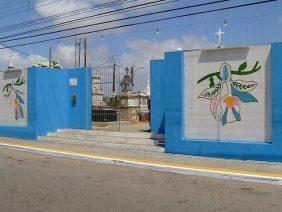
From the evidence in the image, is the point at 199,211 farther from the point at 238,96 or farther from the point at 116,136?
the point at 116,136

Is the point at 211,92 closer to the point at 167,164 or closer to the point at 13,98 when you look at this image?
the point at 167,164

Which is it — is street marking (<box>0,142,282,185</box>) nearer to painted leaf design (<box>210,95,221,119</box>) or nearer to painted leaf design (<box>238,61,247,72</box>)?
painted leaf design (<box>210,95,221,119</box>)

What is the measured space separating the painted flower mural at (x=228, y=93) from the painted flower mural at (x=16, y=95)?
30.3ft

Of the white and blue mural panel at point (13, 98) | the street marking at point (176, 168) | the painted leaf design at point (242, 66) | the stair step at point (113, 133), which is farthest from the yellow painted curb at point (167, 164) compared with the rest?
the white and blue mural panel at point (13, 98)

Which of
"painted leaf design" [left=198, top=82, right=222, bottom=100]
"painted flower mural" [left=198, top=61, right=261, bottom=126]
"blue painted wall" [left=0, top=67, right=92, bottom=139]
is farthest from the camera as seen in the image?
"blue painted wall" [left=0, top=67, right=92, bottom=139]

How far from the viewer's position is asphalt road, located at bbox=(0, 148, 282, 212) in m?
7.09

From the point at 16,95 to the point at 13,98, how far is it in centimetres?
30

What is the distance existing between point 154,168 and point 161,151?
8.04 ft

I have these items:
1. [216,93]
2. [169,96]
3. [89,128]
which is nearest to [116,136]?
[89,128]

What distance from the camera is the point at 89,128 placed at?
17547 millimetres

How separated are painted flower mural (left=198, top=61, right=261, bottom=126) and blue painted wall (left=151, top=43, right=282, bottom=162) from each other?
0.60m

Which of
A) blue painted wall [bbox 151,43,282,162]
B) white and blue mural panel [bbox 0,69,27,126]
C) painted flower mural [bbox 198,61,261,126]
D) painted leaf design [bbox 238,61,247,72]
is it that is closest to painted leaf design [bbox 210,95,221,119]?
painted flower mural [bbox 198,61,261,126]

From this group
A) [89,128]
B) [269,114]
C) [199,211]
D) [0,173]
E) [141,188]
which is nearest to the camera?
[199,211]

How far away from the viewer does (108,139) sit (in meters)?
15.5
